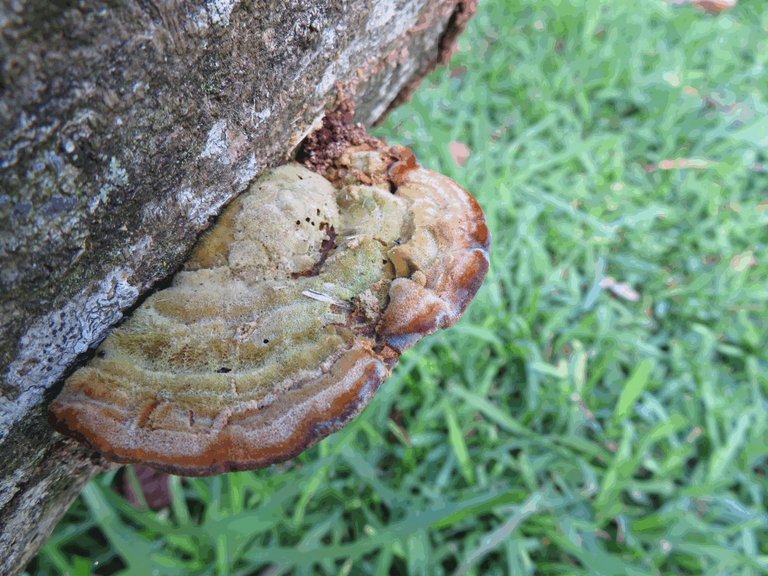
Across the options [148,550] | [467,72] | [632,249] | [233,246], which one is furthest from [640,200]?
[148,550]

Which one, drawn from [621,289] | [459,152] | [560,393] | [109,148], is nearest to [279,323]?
[109,148]

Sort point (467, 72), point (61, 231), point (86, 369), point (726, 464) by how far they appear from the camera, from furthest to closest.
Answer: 1. point (467, 72)
2. point (726, 464)
3. point (86, 369)
4. point (61, 231)

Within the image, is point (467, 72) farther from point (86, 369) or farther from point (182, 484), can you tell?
point (86, 369)

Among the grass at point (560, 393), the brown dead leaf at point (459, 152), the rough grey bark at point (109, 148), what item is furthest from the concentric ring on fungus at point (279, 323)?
the brown dead leaf at point (459, 152)

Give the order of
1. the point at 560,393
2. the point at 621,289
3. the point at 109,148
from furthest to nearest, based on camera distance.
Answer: the point at 621,289 → the point at 560,393 → the point at 109,148

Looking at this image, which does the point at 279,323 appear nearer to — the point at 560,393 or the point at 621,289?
the point at 560,393

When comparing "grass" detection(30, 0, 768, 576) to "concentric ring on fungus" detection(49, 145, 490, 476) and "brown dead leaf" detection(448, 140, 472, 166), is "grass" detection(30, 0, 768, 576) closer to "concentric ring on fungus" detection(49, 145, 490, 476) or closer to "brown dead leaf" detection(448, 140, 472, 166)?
"brown dead leaf" detection(448, 140, 472, 166)
